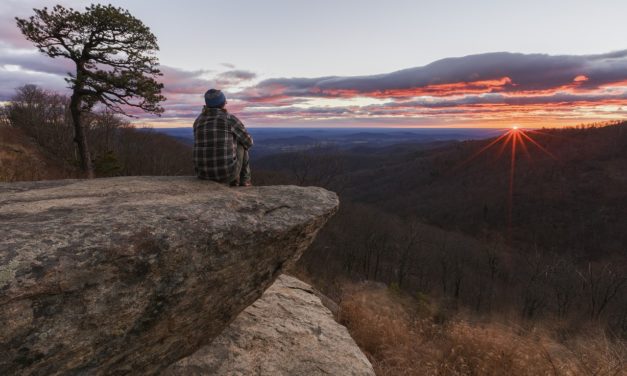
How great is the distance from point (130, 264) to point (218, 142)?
3.30 metres

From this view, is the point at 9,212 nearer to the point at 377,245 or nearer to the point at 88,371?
the point at 88,371

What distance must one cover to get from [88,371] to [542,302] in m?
66.2

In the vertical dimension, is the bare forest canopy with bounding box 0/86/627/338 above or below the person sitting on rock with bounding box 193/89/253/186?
below

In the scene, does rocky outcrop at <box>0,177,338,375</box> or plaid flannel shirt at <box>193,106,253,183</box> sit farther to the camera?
plaid flannel shirt at <box>193,106,253,183</box>

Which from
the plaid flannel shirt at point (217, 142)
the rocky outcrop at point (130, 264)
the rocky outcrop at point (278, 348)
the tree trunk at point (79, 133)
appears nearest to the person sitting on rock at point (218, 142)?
the plaid flannel shirt at point (217, 142)

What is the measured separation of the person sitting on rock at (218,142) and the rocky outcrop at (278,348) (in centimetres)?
304

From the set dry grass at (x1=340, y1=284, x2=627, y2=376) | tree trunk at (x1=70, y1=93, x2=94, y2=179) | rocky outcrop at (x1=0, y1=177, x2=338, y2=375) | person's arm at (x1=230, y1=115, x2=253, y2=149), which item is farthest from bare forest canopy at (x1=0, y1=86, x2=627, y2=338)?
dry grass at (x1=340, y1=284, x2=627, y2=376)

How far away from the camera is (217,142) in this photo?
6.54m

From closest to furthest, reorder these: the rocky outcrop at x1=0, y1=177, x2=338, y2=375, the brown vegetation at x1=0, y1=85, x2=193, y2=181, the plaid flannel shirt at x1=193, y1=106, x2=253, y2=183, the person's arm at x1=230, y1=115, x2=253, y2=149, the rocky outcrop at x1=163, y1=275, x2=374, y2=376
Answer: the rocky outcrop at x1=0, y1=177, x2=338, y2=375
the rocky outcrop at x1=163, y1=275, x2=374, y2=376
the plaid flannel shirt at x1=193, y1=106, x2=253, y2=183
the person's arm at x1=230, y1=115, x2=253, y2=149
the brown vegetation at x1=0, y1=85, x2=193, y2=181

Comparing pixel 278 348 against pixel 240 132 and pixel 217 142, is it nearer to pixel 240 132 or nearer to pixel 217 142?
pixel 217 142

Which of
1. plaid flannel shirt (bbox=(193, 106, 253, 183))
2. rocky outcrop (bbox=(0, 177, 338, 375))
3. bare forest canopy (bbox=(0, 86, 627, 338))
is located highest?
plaid flannel shirt (bbox=(193, 106, 253, 183))

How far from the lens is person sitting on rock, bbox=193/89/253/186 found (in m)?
6.54

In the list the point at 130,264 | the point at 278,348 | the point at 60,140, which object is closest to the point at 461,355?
the point at 278,348

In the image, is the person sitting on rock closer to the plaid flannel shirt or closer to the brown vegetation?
the plaid flannel shirt
